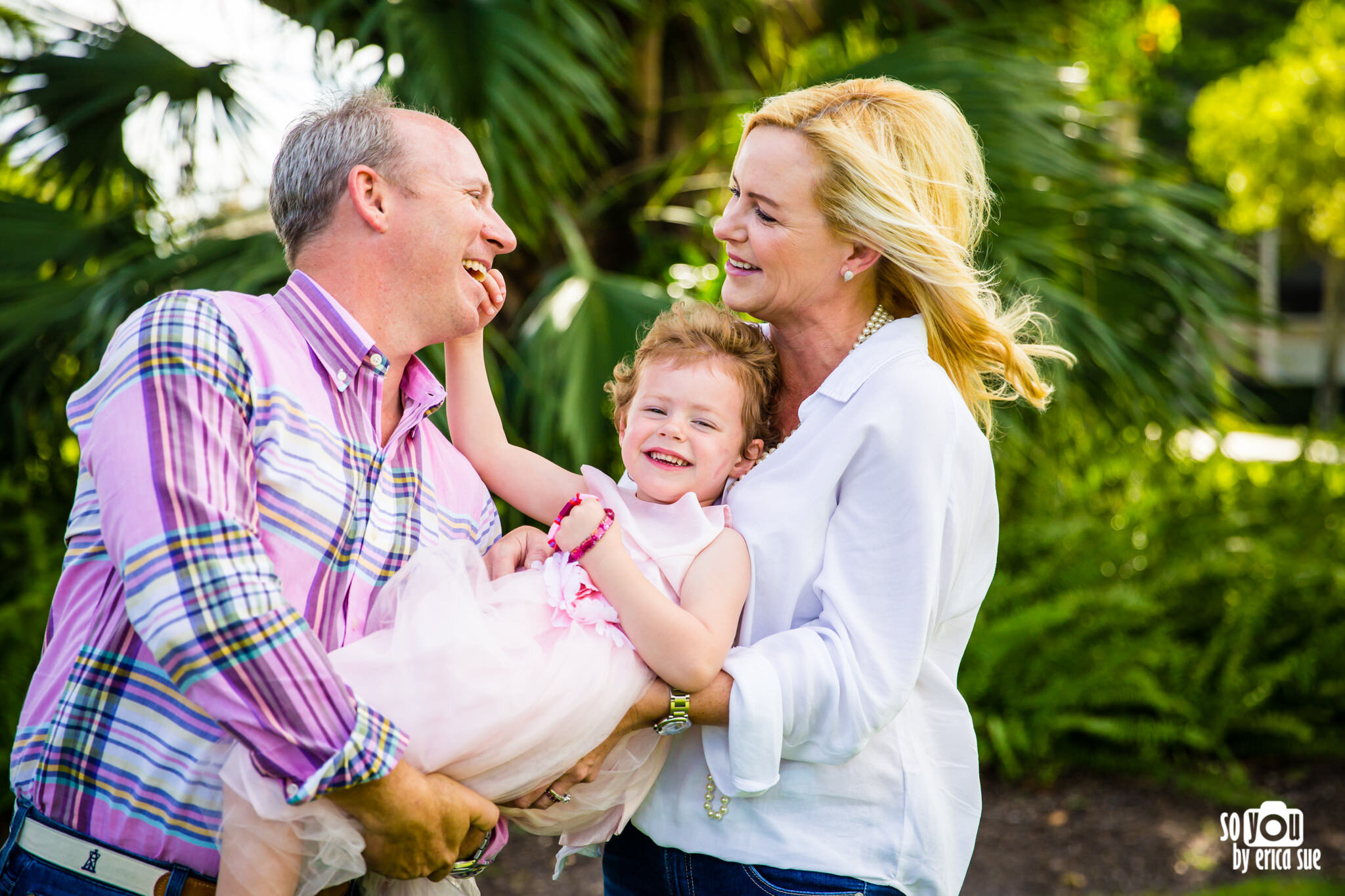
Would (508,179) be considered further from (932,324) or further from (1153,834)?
(1153,834)

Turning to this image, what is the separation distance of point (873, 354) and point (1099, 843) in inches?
127

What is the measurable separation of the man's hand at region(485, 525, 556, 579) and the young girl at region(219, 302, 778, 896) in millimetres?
83

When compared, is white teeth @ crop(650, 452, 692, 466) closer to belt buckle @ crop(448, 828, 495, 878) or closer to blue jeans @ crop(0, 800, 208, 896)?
belt buckle @ crop(448, 828, 495, 878)

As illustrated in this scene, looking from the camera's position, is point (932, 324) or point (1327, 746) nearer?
point (932, 324)

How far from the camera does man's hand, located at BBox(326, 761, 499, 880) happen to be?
154 cm

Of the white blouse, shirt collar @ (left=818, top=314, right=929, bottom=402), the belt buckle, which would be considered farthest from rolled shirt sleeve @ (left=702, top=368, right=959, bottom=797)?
the belt buckle

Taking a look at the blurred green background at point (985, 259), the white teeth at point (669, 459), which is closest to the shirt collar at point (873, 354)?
the white teeth at point (669, 459)

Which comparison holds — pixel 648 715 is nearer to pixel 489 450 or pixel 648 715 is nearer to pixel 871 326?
pixel 489 450

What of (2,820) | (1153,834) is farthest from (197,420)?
(1153,834)

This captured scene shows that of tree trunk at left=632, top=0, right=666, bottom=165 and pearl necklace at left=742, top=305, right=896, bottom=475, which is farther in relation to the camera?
tree trunk at left=632, top=0, right=666, bottom=165

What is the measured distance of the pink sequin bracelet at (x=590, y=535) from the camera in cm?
178

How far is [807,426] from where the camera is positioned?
1.92 metres

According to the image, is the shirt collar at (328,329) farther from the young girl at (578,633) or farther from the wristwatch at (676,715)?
the wristwatch at (676,715)

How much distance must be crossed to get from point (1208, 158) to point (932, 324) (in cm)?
1462
